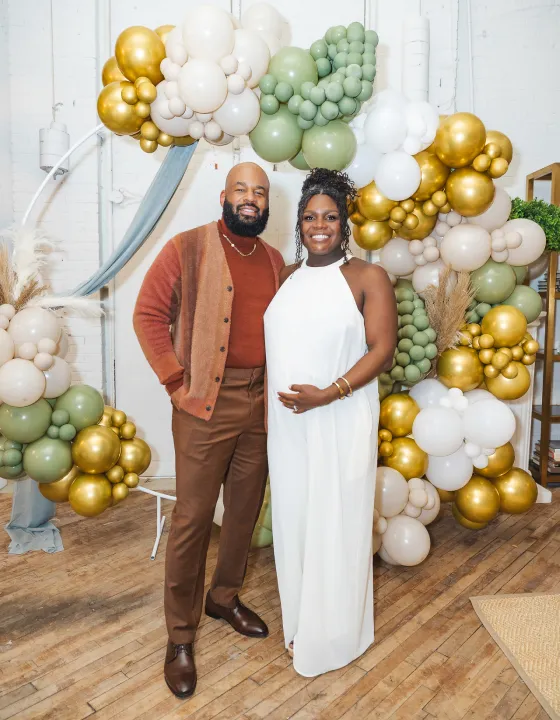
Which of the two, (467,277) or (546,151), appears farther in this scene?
(546,151)

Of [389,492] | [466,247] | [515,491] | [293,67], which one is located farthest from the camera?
[515,491]

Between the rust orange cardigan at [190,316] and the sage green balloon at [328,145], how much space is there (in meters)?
0.51

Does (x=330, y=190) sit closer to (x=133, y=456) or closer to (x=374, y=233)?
(x=374, y=233)

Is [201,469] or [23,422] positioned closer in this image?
[201,469]

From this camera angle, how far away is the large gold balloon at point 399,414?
270cm

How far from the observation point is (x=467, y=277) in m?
2.70

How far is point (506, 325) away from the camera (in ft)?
8.95

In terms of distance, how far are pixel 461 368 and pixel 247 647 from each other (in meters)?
1.52

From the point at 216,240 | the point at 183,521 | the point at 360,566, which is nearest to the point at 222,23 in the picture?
the point at 216,240

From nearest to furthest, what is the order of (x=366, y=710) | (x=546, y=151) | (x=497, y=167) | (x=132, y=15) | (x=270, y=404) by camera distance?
(x=366, y=710), (x=270, y=404), (x=497, y=167), (x=132, y=15), (x=546, y=151)

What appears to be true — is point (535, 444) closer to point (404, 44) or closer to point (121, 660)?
point (404, 44)

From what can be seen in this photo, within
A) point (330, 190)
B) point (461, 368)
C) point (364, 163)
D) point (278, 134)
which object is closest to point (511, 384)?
point (461, 368)

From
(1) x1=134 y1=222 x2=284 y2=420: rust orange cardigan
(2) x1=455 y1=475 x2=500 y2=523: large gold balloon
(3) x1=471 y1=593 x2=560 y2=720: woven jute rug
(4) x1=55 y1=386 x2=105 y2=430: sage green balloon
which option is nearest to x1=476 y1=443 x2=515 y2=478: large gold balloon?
(2) x1=455 y1=475 x2=500 y2=523: large gold balloon

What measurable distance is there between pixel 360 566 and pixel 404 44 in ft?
10.7
